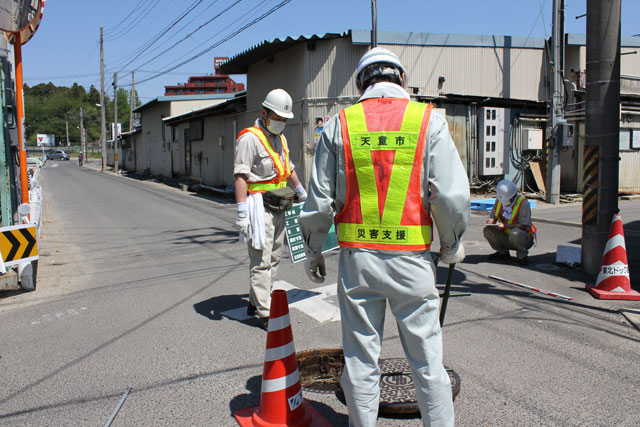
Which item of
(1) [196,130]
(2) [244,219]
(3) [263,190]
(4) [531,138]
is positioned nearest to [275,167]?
(3) [263,190]

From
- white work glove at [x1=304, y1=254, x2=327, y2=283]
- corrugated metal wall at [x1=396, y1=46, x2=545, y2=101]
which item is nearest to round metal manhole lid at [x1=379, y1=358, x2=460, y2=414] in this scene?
white work glove at [x1=304, y1=254, x2=327, y2=283]

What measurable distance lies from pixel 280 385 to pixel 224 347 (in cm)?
145

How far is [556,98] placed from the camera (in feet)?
48.7

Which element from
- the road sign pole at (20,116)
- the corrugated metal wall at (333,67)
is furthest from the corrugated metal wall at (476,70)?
the road sign pole at (20,116)

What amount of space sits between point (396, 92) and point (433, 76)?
49.0 ft

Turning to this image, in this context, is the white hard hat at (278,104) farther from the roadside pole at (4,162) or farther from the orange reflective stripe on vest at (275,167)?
the roadside pole at (4,162)

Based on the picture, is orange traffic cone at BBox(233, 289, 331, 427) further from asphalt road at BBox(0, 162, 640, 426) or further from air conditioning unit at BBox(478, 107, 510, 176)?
air conditioning unit at BBox(478, 107, 510, 176)

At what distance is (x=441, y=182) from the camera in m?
2.42

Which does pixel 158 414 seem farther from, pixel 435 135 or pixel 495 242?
pixel 495 242

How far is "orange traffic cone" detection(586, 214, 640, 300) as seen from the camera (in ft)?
18.1

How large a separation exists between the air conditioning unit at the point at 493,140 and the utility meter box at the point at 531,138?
558 mm

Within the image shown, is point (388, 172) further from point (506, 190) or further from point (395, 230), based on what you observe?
point (506, 190)

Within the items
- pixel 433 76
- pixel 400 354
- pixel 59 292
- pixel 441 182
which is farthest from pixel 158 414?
pixel 433 76

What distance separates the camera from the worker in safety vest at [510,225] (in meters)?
7.01
